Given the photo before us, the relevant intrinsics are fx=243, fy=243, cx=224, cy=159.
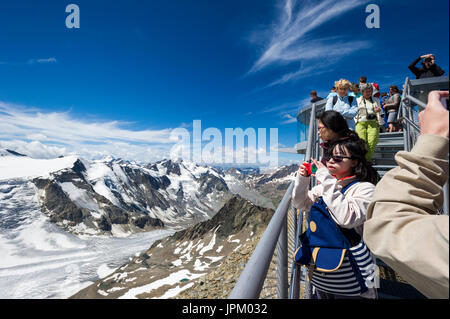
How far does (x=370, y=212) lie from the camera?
88 centimetres

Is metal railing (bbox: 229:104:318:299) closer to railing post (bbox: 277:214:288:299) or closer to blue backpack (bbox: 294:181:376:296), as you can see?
railing post (bbox: 277:214:288:299)

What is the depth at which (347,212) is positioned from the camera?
5.64ft

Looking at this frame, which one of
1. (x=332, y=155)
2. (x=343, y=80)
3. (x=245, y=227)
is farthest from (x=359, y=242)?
(x=245, y=227)

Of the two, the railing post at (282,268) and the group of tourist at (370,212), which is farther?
the railing post at (282,268)

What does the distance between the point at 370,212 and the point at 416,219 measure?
16 cm

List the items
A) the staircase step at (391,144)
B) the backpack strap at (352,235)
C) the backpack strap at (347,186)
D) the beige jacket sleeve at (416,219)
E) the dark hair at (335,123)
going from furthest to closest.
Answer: the staircase step at (391,144), the dark hair at (335,123), the backpack strap at (347,186), the backpack strap at (352,235), the beige jacket sleeve at (416,219)

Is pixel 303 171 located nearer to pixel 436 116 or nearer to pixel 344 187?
pixel 344 187

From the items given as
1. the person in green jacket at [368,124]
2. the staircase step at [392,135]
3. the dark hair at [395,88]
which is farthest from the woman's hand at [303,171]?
the dark hair at [395,88]

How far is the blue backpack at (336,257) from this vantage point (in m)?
1.79

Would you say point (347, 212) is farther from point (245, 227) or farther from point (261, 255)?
point (245, 227)

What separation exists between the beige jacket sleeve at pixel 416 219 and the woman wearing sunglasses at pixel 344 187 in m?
0.95

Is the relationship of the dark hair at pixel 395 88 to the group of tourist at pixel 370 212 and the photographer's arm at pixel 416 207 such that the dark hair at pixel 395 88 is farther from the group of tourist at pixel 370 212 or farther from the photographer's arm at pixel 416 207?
the photographer's arm at pixel 416 207

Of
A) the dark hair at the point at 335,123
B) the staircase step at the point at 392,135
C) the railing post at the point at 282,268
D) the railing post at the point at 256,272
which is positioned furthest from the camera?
the staircase step at the point at 392,135
